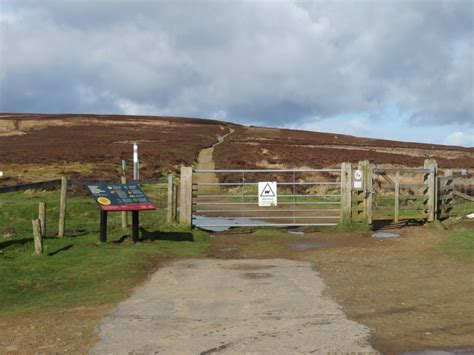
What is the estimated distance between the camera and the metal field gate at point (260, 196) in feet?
57.8

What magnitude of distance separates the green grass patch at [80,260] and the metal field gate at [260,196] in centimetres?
193

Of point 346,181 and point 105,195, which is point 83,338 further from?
point 346,181

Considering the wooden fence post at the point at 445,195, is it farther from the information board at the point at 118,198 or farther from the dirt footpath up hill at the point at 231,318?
the dirt footpath up hill at the point at 231,318

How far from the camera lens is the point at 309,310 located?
7.46 meters

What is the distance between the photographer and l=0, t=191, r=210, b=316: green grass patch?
857 centimetres

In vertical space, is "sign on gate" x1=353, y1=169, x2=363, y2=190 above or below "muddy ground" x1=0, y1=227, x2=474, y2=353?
above

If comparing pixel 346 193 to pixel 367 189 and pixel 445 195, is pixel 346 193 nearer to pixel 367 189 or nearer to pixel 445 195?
pixel 367 189

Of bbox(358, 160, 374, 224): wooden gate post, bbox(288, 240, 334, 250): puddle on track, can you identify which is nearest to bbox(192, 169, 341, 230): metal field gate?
bbox(358, 160, 374, 224): wooden gate post

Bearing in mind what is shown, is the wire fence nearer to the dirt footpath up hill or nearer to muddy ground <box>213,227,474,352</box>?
muddy ground <box>213,227,474,352</box>

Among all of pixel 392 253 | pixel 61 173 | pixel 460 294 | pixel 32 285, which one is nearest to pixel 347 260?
pixel 392 253

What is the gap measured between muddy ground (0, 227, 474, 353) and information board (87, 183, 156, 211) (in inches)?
77.3

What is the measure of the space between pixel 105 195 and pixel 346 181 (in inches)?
280

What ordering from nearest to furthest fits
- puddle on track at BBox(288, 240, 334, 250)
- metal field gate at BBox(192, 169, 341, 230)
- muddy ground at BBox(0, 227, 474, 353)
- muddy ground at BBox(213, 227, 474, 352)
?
muddy ground at BBox(0, 227, 474, 353) < muddy ground at BBox(213, 227, 474, 352) < puddle on track at BBox(288, 240, 334, 250) < metal field gate at BBox(192, 169, 341, 230)

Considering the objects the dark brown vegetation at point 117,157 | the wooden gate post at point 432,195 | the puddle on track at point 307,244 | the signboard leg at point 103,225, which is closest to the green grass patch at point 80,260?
the signboard leg at point 103,225
